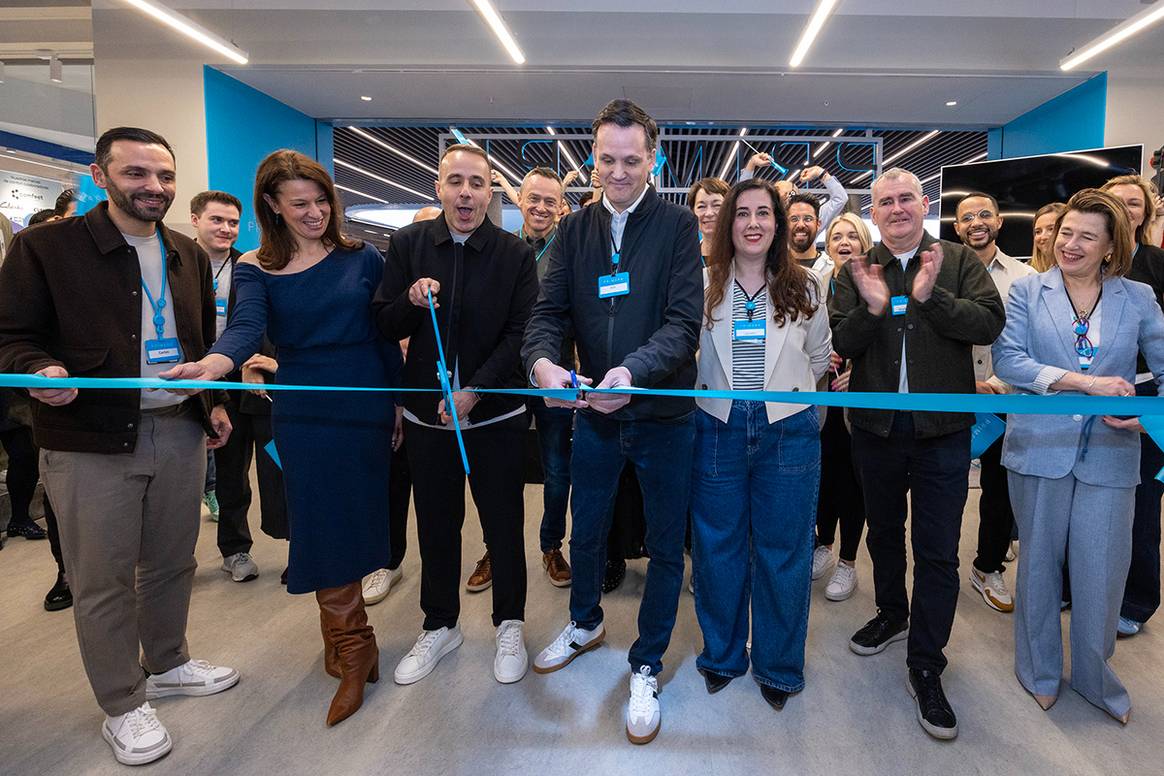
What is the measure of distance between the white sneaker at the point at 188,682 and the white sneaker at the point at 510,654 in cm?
96

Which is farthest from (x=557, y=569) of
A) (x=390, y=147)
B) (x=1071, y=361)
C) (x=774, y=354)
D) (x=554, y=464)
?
(x=390, y=147)

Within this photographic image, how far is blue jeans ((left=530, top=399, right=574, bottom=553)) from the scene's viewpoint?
10.3 feet

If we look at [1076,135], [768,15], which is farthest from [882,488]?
[1076,135]

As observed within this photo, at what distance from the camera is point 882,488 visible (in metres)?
2.31

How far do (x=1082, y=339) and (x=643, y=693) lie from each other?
1859 millimetres

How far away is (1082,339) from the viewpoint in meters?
2.12

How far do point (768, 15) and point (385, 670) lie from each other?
634cm

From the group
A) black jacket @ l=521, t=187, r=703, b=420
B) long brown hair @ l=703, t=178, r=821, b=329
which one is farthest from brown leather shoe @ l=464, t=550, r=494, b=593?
long brown hair @ l=703, t=178, r=821, b=329

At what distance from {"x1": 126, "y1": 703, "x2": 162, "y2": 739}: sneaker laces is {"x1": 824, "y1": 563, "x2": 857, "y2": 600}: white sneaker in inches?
107

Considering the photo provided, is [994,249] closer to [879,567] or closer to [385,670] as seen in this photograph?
[879,567]

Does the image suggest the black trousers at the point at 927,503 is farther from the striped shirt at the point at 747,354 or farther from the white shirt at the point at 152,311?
the white shirt at the point at 152,311

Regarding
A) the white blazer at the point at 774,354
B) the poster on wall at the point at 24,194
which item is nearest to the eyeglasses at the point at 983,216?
the white blazer at the point at 774,354

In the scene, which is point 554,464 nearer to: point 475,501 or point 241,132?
point 475,501

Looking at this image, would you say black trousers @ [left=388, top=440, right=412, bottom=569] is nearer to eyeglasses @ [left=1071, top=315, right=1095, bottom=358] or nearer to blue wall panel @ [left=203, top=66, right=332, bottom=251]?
eyeglasses @ [left=1071, top=315, right=1095, bottom=358]
